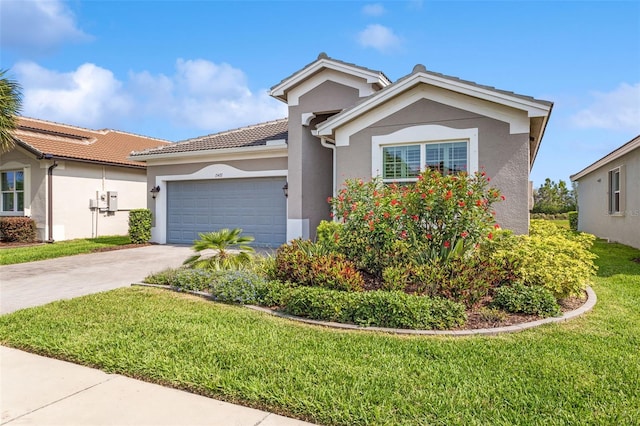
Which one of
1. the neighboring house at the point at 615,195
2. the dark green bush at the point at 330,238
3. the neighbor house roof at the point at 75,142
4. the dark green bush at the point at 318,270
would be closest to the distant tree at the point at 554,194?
the neighboring house at the point at 615,195

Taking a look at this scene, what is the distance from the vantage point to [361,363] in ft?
14.1

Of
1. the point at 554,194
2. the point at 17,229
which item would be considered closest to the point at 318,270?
the point at 17,229

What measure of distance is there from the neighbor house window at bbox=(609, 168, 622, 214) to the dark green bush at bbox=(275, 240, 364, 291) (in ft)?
49.1

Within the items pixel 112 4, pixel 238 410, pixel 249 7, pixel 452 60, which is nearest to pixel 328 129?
pixel 249 7

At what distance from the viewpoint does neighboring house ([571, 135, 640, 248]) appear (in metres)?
14.2

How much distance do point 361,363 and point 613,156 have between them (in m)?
16.8

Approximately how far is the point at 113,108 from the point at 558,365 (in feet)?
107

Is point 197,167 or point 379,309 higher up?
point 197,167

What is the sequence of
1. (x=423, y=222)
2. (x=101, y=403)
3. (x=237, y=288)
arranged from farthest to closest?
(x=423, y=222), (x=237, y=288), (x=101, y=403)

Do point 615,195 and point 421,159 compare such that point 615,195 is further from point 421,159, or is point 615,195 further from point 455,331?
point 455,331

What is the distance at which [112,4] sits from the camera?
41.1 feet

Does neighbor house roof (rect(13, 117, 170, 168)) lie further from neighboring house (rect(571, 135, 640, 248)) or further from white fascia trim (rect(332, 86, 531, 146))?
neighboring house (rect(571, 135, 640, 248))

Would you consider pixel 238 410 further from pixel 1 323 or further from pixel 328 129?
pixel 328 129

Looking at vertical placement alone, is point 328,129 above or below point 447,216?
above
